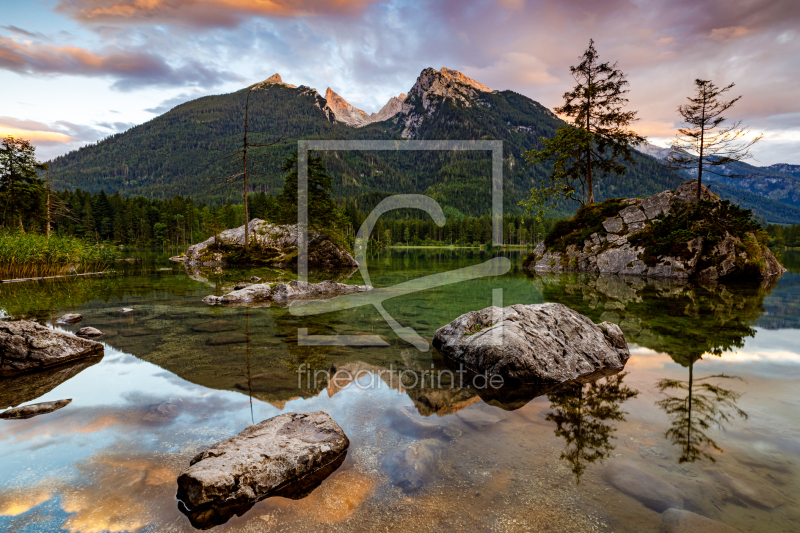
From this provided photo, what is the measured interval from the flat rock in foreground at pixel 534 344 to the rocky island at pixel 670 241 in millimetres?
23338

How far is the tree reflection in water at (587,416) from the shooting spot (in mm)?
4480

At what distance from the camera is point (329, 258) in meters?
39.4

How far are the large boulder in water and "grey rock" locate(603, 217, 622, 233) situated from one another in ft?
82.5

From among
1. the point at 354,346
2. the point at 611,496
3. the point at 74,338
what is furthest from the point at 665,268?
the point at 74,338

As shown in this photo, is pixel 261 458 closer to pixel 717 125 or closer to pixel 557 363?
pixel 557 363

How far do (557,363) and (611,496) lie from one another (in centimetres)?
387

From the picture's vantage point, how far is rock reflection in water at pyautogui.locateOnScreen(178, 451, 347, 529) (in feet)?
10.9

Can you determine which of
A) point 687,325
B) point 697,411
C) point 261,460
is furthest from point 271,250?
point 697,411

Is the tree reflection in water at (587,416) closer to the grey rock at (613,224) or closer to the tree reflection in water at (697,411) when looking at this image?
the tree reflection in water at (697,411)

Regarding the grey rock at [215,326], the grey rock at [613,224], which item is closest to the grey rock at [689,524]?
the grey rock at [215,326]

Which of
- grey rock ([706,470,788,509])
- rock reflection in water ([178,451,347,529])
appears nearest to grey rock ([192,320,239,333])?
rock reflection in water ([178,451,347,529])

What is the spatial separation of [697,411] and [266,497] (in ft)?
21.3

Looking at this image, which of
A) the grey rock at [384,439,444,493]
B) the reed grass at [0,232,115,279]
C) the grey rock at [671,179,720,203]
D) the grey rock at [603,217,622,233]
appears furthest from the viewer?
the grey rock at [603,217,622,233]

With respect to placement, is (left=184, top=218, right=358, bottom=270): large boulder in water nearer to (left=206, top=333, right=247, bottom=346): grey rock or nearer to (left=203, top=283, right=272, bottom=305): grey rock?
(left=203, top=283, right=272, bottom=305): grey rock
